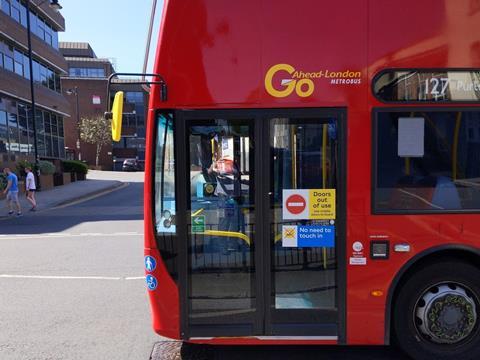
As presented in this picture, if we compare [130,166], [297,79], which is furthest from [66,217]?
[130,166]

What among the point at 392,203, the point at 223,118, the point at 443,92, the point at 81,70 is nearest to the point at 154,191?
the point at 223,118

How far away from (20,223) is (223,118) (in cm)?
1173

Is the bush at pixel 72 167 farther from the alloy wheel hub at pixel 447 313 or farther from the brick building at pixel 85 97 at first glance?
the alloy wheel hub at pixel 447 313

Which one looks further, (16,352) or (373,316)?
(16,352)

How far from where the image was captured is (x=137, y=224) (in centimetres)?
1185

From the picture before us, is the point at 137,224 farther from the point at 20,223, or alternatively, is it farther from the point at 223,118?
the point at 223,118

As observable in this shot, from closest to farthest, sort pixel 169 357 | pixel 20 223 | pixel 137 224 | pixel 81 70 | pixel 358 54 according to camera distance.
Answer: pixel 358 54
pixel 169 357
pixel 137 224
pixel 20 223
pixel 81 70

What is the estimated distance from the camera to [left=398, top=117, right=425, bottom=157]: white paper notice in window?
132 inches

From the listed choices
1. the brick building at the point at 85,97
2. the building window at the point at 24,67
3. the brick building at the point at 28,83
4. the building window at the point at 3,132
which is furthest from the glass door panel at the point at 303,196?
the brick building at the point at 85,97

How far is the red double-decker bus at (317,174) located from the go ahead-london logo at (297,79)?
0.01m

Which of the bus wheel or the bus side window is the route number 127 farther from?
the bus side window

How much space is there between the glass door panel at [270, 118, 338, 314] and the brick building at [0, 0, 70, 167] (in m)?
22.8

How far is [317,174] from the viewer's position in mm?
3436

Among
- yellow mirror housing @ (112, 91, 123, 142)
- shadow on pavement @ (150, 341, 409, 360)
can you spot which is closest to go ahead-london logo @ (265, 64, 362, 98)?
yellow mirror housing @ (112, 91, 123, 142)
